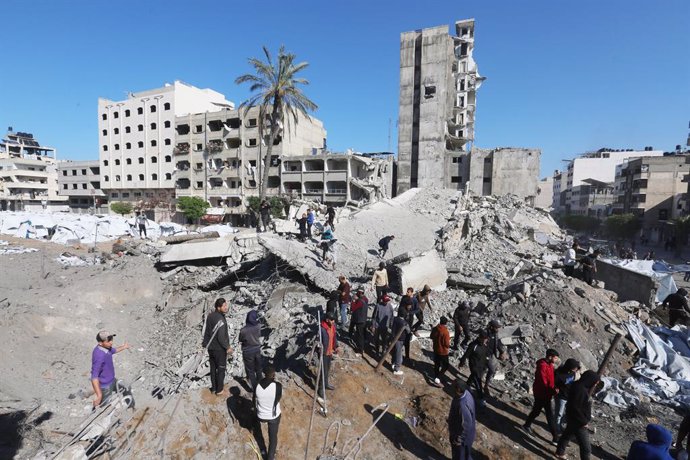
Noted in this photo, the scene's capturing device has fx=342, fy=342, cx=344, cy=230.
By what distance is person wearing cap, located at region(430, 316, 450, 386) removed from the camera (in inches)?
271

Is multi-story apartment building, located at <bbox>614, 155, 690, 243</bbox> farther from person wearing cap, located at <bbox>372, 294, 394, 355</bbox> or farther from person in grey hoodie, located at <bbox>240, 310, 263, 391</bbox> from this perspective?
person in grey hoodie, located at <bbox>240, 310, 263, 391</bbox>

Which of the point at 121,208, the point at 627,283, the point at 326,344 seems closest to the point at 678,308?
the point at 627,283

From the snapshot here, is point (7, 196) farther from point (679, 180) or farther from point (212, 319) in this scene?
point (679, 180)

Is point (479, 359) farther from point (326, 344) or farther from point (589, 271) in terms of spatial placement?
point (589, 271)

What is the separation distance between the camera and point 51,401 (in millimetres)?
7336

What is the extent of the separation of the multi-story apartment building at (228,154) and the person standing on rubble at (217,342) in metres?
39.8

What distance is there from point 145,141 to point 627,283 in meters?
58.4

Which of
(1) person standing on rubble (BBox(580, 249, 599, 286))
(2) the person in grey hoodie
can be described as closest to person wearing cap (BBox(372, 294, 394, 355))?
(2) the person in grey hoodie

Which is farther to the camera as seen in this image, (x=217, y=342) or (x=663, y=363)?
(x=663, y=363)

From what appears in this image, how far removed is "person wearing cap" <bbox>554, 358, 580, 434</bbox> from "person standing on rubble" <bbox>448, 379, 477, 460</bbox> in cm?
181

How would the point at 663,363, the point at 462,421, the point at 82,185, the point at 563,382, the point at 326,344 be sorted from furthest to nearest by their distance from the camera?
the point at 82,185 < the point at 663,363 < the point at 326,344 < the point at 563,382 < the point at 462,421

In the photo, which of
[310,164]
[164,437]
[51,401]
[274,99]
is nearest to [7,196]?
[310,164]

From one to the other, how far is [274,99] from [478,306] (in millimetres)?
22227

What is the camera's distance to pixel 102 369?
18.0 feet
